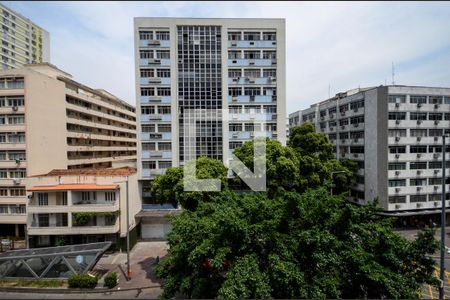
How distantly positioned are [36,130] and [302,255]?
24617mm

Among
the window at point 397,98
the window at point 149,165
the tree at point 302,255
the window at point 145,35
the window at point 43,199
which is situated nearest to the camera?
the tree at point 302,255

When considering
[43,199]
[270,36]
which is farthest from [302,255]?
[270,36]

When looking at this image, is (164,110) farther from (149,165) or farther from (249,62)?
(249,62)

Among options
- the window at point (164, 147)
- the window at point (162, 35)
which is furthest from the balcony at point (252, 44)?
the window at point (164, 147)

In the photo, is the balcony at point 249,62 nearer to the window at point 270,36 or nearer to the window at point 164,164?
the window at point 270,36

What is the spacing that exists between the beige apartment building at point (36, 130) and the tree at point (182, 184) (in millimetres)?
12322

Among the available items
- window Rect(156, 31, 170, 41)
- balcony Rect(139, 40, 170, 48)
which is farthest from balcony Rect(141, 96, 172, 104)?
window Rect(156, 31, 170, 41)

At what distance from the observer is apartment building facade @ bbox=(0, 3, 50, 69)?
144 ft

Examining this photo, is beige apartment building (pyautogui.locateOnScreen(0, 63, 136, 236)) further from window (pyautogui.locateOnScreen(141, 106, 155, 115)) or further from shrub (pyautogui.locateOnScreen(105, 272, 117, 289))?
shrub (pyautogui.locateOnScreen(105, 272, 117, 289))

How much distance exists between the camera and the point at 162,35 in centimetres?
2477

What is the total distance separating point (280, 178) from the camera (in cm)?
1912

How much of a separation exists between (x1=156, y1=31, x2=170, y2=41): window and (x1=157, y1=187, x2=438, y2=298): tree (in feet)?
71.6

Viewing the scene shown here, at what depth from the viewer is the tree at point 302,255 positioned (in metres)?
7.16

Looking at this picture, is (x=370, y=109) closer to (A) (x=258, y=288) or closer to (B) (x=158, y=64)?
(B) (x=158, y=64)
